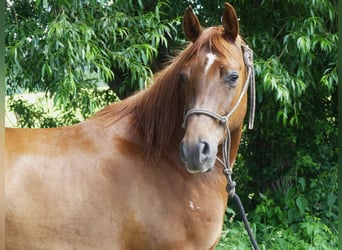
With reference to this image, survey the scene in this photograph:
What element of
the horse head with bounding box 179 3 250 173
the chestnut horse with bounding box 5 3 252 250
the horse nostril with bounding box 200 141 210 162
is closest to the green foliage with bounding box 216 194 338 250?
the chestnut horse with bounding box 5 3 252 250

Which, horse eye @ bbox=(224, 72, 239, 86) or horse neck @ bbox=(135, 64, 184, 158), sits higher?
horse eye @ bbox=(224, 72, 239, 86)

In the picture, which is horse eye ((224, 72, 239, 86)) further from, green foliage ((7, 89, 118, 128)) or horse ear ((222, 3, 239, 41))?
green foliage ((7, 89, 118, 128))

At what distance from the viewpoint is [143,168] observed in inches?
85.7

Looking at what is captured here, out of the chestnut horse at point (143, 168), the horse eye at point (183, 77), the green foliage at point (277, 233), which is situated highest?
the horse eye at point (183, 77)

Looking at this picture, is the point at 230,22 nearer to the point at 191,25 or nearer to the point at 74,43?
the point at 191,25

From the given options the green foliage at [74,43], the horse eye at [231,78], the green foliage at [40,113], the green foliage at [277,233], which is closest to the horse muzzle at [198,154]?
the horse eye at [231,78]

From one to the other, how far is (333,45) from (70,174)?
8.49ft

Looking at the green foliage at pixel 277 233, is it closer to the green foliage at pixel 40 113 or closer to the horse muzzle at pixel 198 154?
the green foliage at pixel 40 113

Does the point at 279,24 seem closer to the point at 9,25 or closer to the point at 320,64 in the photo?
the point at 320,64

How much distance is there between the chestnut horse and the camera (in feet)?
6.44

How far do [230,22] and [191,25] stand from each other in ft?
0.71

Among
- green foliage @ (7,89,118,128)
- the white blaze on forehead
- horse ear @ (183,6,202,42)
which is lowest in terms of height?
green foliage @ (7,89,118,128)

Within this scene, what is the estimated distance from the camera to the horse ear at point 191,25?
224 centimetres

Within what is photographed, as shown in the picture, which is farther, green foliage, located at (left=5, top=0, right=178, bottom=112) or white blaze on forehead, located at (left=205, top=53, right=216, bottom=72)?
green foliage, located at (left=5, top=0, right=178, bottom=112)
